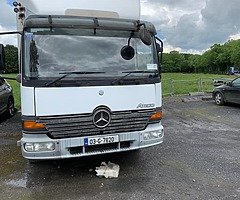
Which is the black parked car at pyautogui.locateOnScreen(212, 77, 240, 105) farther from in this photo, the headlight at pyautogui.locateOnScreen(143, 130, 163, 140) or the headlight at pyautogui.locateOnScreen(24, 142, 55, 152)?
the headlight at pyautogui.locateOnScreen(24, 142, 55, 152)

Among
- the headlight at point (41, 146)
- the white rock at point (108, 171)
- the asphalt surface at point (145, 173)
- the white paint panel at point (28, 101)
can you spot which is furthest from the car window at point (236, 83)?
the white paint panel at point (28, 101)

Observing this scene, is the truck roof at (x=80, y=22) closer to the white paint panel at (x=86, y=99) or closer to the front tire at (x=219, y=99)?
the white paint panel at (x=86, y=99)

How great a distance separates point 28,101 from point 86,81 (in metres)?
0.91

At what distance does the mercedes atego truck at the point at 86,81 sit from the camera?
444 cm

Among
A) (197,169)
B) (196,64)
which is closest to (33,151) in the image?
(197,169)

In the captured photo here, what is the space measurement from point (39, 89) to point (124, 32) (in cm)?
174

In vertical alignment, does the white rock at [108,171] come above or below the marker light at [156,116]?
below

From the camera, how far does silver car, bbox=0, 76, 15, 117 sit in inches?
394

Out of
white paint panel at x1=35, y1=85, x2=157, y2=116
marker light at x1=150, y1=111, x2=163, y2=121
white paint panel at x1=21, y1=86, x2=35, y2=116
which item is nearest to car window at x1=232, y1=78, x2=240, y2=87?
marker light at x1=150, y1=111, x2=163, y2=121

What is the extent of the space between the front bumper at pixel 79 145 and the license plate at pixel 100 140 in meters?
0.06

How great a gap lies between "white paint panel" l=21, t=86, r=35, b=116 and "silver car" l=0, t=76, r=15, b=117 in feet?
19.5

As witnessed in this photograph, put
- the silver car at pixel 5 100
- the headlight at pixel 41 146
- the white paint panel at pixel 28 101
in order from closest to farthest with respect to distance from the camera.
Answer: the white paint panel at pixel 28 101
the headlight at pixel 41 146
the silver car at pixel 5 100

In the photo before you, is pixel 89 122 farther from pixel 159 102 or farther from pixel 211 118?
pixel 211 118

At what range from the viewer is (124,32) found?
16.4 feet
